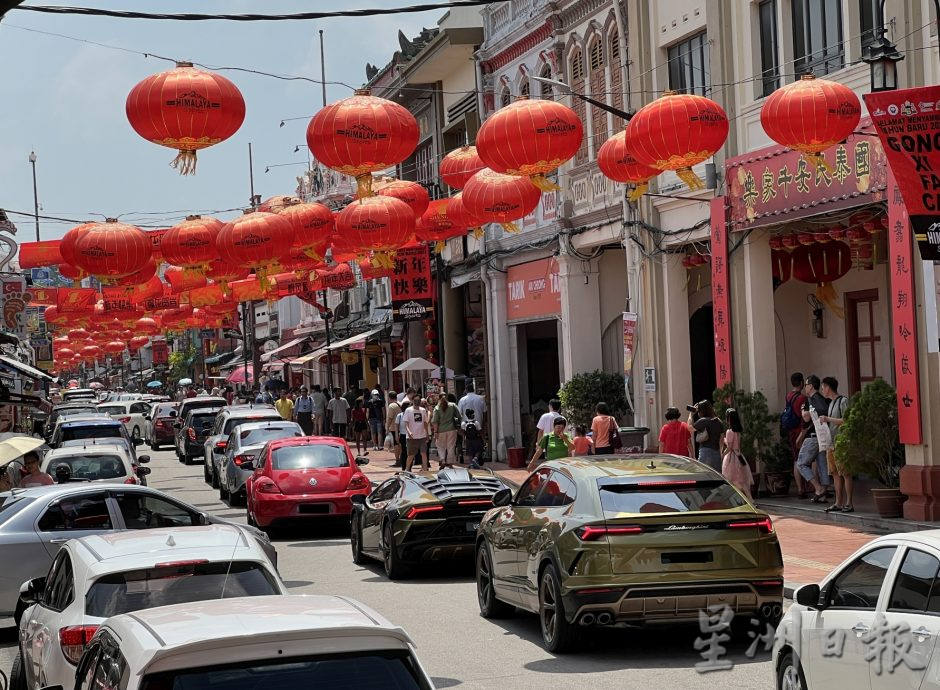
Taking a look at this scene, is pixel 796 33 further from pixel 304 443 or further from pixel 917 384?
pixel 304 443

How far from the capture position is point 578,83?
3061 centimetres

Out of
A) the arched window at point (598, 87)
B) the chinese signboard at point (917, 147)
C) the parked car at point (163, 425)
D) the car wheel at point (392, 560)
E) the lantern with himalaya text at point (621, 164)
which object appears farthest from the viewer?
the parked car at point (163, 425)

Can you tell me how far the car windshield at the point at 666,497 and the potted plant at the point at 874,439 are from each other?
25.5 ft

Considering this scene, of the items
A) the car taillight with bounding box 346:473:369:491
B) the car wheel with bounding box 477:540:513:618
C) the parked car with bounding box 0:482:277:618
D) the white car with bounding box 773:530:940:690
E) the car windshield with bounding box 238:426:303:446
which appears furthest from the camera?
the car windshield with bounding box 238:426:303:446

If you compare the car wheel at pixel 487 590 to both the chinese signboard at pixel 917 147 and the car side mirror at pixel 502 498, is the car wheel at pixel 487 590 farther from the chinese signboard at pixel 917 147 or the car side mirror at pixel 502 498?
the chinese signboard at pixel 917 147

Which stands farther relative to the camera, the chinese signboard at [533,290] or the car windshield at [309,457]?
the chinese signboard at [533,290]

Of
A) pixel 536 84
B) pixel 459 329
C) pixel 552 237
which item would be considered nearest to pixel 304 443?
pixel 552 237

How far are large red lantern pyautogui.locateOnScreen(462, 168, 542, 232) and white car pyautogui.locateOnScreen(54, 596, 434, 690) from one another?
1704cm

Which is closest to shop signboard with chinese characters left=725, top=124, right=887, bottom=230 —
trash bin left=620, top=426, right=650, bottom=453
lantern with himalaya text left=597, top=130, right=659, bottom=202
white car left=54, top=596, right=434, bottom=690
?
lantern with himalaya text left=597, top=130, right=659, bottom=202

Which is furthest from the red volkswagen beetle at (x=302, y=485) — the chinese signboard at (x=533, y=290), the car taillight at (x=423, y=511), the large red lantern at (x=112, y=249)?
the chinese signboard at (x=533, y=290)

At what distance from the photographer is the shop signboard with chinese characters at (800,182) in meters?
19.2

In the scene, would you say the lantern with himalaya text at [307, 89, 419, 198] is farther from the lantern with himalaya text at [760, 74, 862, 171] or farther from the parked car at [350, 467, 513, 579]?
the lantern with himalaya text at [760, 74, 862, 171]

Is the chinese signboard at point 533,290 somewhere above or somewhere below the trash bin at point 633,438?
above

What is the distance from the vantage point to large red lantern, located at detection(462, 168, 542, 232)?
22.3 m
